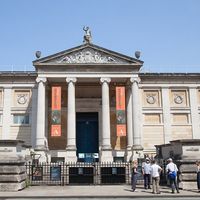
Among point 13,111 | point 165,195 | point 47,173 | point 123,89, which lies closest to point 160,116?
point 123,89

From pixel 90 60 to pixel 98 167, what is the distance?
18.9 meters

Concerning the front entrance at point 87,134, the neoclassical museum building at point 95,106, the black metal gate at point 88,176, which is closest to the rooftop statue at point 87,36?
the neoclassical museum building at point 95,106

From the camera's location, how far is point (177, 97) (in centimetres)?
4459

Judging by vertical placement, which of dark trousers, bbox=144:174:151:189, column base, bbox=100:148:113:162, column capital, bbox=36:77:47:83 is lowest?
dark trousers, bbox=144:174:151:189

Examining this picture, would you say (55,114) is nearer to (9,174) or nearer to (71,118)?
(71,118)

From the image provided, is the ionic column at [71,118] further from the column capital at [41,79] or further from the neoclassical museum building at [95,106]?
the column capital at [41,79]

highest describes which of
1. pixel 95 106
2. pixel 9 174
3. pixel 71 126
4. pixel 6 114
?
pixel 95 106

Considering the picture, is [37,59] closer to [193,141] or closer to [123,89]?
[123,89]

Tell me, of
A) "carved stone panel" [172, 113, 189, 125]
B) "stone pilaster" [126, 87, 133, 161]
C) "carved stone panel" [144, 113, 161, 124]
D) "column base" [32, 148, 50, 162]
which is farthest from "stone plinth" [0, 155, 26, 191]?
"carved stone panel" [172, 113, 189, 125]

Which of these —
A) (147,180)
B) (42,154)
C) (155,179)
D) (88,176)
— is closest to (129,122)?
(42,154)

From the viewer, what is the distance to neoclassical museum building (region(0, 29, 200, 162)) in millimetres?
39406

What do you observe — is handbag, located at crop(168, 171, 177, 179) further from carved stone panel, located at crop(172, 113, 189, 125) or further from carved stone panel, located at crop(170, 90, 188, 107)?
carved stone panel, located at crop(170, 90, 188, 107)

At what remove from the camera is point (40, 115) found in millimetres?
39219

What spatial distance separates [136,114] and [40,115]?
39.4 feet
